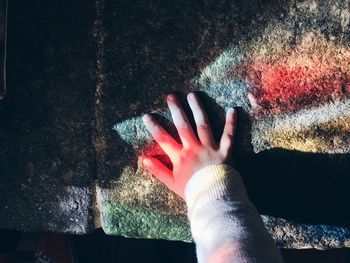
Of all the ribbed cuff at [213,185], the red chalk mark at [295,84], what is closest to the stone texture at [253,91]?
the red chalk mark at [295,84]

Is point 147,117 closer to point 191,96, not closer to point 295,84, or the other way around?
point 191,96

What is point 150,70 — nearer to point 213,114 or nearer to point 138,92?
point 138,92

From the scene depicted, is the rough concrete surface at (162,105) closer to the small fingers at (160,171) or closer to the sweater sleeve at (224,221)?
the small fingers at (160,171)

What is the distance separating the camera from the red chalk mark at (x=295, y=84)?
1762mm

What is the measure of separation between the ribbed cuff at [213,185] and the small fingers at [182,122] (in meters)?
0.13

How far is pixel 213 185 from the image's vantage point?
1621mm

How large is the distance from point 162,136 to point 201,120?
0.52 ft

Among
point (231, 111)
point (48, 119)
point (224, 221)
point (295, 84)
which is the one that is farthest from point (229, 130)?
point (48, 119)

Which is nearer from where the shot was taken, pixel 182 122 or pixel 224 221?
pixel 224 221

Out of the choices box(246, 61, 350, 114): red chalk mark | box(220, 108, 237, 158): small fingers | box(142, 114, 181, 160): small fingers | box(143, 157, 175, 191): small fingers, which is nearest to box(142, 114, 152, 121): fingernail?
box(142, 114, 181, 160): small fingers

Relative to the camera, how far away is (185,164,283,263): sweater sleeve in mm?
1374

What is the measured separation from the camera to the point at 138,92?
1825 mm

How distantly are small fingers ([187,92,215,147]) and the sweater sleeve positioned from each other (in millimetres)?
120

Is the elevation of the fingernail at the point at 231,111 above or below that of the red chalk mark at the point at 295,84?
below
